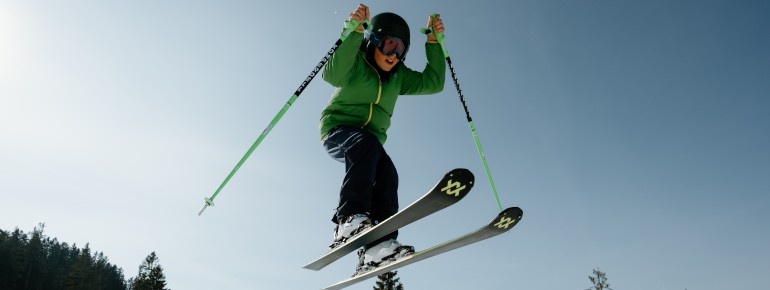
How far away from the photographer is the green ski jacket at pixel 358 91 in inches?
183

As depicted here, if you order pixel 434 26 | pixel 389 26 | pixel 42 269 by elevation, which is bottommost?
pixel 389 26

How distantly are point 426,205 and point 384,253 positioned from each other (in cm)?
80

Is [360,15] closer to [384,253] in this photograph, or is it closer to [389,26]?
[389,26]

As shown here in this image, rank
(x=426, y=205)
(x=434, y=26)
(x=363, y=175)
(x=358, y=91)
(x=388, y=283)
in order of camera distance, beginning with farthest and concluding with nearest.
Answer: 1. (x=388, y=283)
2. (x=434, y=26)
3. (x=358, y=91)
4. (x=363, y=175)
5. (x=426, y=205)

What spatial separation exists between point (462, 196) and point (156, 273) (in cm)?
5239

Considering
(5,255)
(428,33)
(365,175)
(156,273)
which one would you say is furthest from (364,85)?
(5,255)

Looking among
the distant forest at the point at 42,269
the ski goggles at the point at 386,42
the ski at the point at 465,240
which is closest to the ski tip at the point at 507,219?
the ski at the point at 465,240

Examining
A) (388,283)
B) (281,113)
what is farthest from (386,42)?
(388,283)

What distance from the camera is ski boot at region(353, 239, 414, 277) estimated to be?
14.5 feet

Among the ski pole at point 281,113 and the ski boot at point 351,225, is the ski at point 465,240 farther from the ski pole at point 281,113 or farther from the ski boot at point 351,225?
the ski pole at point 281,113

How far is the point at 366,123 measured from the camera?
200 inches

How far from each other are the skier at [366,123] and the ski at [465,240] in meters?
0.08

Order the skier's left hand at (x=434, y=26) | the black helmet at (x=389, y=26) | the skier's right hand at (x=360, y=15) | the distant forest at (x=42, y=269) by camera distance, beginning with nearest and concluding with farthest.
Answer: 1. the skier's right hand at (x=360, y=15)
2. the black helmet at (x=389, y=26)
3. the skier's left hand at (x=434, y=26)
4. the distant forest at (x=42, y=269)

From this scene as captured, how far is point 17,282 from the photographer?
5706 cm
